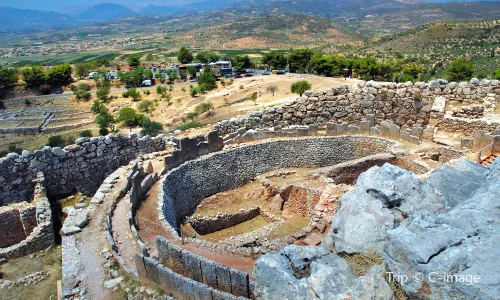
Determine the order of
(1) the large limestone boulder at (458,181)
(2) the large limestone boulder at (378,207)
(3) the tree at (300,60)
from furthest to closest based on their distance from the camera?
(3) the tree at (300,60), (1) the large limestone boulder at (458,181), (2) the large limestone boulder at (378,207)

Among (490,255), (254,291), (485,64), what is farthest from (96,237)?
(485,64)

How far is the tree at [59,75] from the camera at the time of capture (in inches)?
3105

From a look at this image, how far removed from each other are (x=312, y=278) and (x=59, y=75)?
84598 millimetres

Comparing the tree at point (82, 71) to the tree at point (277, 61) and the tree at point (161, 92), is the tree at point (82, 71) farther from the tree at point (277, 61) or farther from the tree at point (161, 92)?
the tree at point (277, 61)

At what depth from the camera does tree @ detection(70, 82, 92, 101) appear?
237 feet

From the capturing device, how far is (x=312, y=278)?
6.60 m

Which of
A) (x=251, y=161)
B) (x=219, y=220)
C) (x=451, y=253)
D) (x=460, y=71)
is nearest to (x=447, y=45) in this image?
(x=460, y=71)

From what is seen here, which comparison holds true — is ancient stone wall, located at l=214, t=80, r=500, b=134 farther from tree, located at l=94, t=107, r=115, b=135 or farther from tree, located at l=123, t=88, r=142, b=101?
tree, located at l=123, t=88, r=142, b=101

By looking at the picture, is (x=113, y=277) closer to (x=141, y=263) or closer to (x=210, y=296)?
(x=141, y=263)

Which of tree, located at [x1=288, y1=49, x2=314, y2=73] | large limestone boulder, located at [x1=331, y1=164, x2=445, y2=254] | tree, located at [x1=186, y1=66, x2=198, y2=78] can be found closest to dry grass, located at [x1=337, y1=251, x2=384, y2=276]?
large limestone boulder, located at [x1=331, y1=164, x2=445, y2=254]

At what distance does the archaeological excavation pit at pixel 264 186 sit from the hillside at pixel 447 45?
4740 cm

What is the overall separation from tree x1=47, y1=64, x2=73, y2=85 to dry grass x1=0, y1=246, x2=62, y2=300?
250 feet

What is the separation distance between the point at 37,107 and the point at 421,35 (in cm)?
9230

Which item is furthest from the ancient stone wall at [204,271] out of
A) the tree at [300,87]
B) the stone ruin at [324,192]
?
the tree at [300,87]
